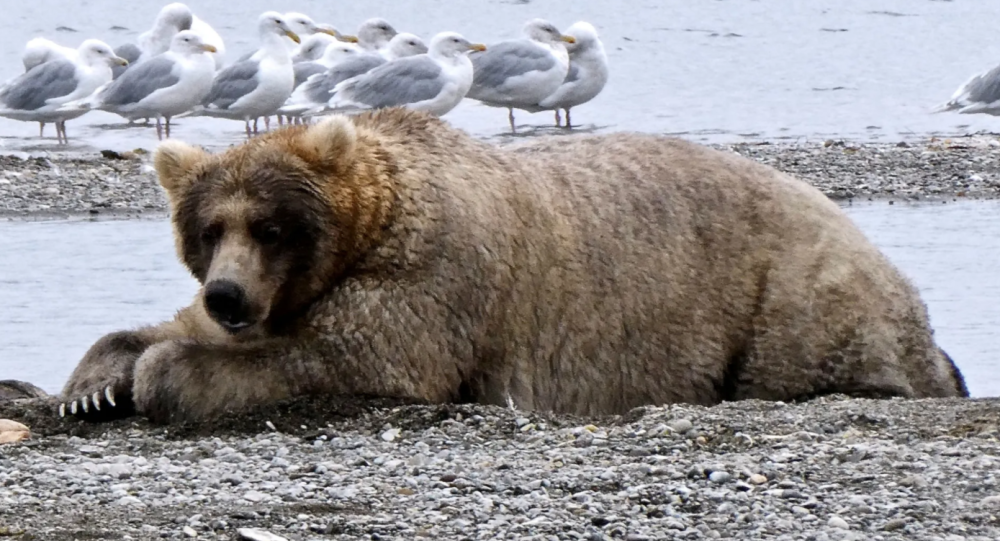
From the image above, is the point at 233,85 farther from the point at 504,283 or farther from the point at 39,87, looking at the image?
the point at 504,283

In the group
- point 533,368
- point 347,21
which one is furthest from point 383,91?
point 347,21

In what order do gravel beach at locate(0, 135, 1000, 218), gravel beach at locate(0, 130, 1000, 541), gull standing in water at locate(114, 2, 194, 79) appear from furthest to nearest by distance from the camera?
gull standing in water at locate(114, 2, 194, 79) → gravel beach at locate(0, 135, 1000, 218) → gravel beach at locate(0, 130, 1000, 541)

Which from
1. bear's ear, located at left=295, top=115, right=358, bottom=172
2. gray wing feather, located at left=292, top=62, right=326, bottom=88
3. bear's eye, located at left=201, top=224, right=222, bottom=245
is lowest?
bear's eye, located at left=201, top=224, right=222, bottom=245

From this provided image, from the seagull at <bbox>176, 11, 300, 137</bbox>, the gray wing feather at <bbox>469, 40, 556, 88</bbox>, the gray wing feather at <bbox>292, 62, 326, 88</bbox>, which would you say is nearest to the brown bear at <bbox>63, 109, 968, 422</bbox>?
the seagull at <bbox>176, 11, 300, 137</bbox>

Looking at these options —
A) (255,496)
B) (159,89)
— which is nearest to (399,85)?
(159,89)

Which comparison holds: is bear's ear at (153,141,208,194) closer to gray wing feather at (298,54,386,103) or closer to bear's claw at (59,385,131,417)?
bear's claw at (59,385,131,417)

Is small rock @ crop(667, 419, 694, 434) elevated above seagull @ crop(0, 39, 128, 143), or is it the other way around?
seagull @ crop(0, 39, 128, 143)

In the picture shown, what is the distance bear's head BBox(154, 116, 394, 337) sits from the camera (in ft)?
18.7

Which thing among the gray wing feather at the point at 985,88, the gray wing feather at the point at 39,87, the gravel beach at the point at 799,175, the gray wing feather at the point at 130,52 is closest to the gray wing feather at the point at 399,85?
the gravel beach at the point at 799,175

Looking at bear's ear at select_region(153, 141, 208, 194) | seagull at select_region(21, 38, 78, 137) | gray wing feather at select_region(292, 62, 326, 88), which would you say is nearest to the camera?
bear's ear at select_region(153, 141, 208, 194)

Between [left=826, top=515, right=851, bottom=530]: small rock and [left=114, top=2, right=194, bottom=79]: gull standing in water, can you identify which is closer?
[left=826, top=515, right=851, bottom=530]: small rock

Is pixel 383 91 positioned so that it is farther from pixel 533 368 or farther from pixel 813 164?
pixel 533 368

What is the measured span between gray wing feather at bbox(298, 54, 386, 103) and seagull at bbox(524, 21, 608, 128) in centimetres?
215

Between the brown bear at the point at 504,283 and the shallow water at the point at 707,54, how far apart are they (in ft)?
47.2
